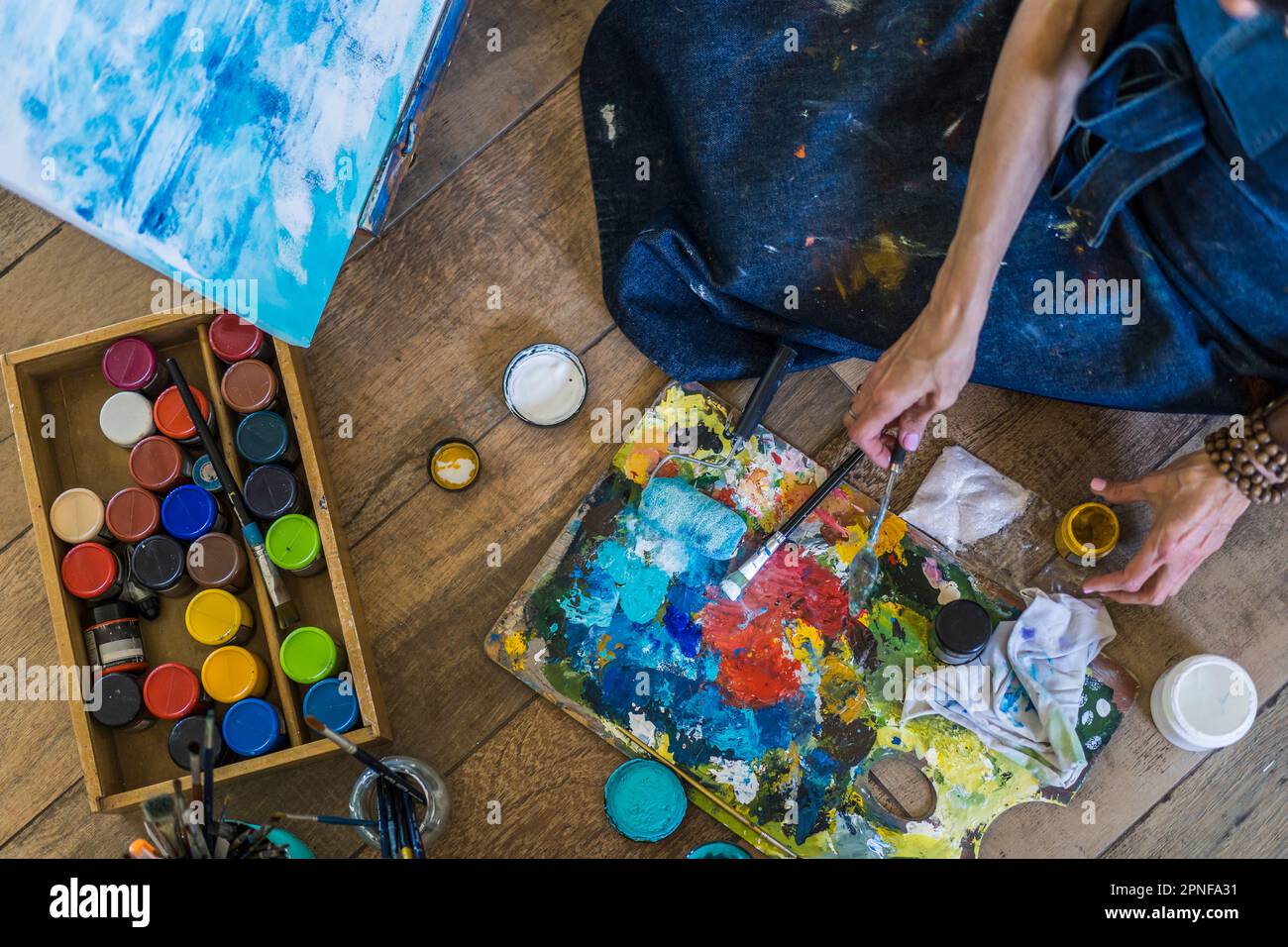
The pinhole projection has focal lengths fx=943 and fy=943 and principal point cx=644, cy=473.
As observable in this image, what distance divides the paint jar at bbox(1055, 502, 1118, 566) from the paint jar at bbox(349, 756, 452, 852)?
0.77 meters

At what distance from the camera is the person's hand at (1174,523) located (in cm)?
99

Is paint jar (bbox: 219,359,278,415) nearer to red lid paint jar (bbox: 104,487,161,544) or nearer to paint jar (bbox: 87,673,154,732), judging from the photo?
red lid paint jar (bbox: 104,487,161,544)

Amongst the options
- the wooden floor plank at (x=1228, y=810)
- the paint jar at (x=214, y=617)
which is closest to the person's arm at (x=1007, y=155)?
the wooden floor plank at (x=1228, y=810)

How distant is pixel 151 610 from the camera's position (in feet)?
3.52

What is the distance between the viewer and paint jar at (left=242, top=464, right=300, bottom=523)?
1.04 metres

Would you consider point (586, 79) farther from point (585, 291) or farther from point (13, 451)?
point (13, 451)

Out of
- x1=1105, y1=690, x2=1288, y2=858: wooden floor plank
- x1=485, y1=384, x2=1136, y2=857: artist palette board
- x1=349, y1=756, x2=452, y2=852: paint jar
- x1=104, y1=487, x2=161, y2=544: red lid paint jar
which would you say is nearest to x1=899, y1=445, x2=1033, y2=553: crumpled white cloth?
x1=485, y1=384, x2=1136, y2=857: artist palette board

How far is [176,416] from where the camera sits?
107 centimetres

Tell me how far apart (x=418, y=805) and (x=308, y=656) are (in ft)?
0.68

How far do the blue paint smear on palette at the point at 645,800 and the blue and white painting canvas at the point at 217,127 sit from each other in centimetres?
60

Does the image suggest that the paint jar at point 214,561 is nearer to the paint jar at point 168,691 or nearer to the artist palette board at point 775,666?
the paint jar at point 168,691

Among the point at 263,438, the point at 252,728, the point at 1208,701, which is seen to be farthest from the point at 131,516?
the point at 1208,701
